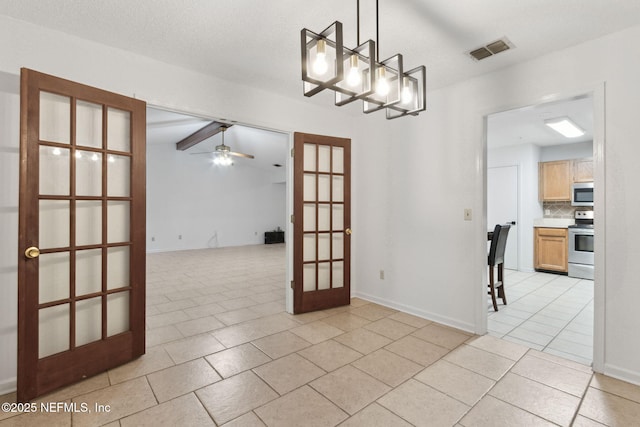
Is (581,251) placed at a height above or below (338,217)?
below

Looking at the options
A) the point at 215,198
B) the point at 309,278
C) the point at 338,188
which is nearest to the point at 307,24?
the point at 338,188

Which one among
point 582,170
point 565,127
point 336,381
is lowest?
point 336,381

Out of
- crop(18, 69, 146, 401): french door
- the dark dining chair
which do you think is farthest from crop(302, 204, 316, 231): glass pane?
the dark dining chair

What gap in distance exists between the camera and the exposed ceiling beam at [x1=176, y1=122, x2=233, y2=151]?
6.31 m

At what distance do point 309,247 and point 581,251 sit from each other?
15.9ft

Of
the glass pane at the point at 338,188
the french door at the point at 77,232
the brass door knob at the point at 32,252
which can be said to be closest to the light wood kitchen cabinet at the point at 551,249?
the glass pane at the point at 338,188

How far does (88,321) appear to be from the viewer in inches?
85.4

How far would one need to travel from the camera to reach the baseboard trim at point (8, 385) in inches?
76.6

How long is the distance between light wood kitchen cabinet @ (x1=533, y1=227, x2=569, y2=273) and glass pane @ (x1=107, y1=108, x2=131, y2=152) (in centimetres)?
657

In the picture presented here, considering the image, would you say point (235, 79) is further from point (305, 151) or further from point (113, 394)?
point (113, 394)

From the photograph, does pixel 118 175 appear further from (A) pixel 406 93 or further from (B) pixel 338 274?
(B) pixel 338 274

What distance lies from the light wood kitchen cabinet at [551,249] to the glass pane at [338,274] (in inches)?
168

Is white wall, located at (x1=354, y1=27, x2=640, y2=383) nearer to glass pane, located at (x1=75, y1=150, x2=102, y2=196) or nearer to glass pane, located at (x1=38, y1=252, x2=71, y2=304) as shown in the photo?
glass pane, located at (x1=75, y1=150, x2=102, y2=196)

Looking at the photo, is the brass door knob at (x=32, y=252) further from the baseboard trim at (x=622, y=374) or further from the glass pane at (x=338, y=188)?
the baseboard trim at (x=622, y=374)
